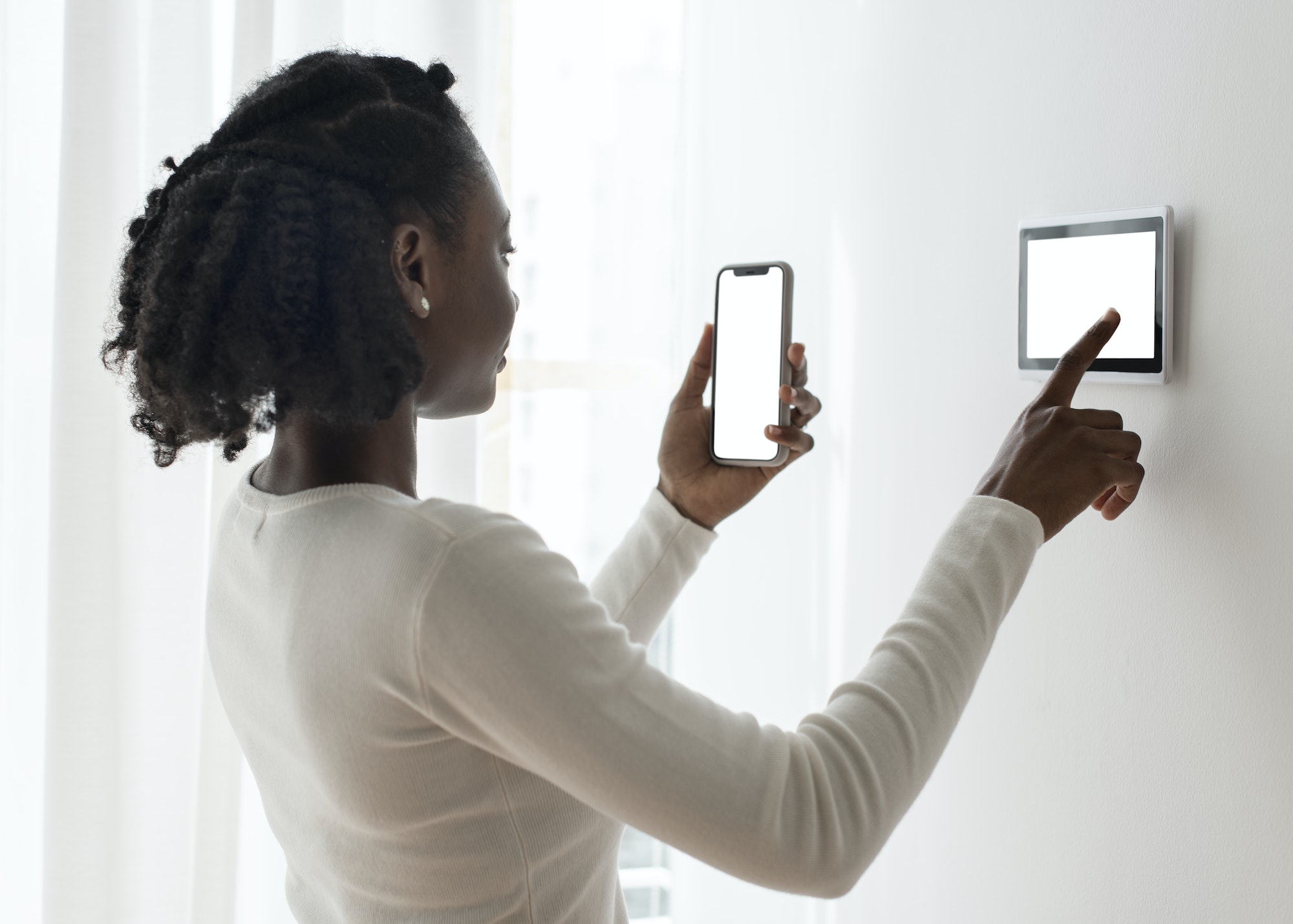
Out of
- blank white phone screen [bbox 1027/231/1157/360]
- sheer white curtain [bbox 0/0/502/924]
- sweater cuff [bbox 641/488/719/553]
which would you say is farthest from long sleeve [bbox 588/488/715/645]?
sheer white curtain [bbox 0/0/502/924]

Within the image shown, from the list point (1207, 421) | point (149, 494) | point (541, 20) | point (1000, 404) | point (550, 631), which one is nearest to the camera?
point (550, 631)

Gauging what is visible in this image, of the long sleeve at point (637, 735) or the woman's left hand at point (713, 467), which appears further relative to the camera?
the woman's left hand at point (713, 467)

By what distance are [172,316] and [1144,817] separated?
28.0 inches

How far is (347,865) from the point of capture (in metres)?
0.57

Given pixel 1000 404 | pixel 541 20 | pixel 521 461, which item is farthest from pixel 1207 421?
pixel 541 20

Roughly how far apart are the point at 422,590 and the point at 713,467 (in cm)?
42

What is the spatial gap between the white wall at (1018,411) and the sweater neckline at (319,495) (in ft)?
1.67

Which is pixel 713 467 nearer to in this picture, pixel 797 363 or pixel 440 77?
pixel 797 363

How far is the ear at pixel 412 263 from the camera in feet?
1.81

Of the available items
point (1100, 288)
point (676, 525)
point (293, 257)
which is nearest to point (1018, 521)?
point (1100, 288)

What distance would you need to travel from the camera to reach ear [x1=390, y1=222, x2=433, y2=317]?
55 centimetres

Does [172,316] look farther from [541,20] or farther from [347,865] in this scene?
[541,20]

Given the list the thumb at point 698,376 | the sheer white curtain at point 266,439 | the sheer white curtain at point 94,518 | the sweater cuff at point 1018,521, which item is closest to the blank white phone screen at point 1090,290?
the sweater cuff at point 1018,521

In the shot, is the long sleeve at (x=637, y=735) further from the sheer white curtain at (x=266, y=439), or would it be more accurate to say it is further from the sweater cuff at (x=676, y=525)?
the sheer white curtain at (x=266, y=439)
